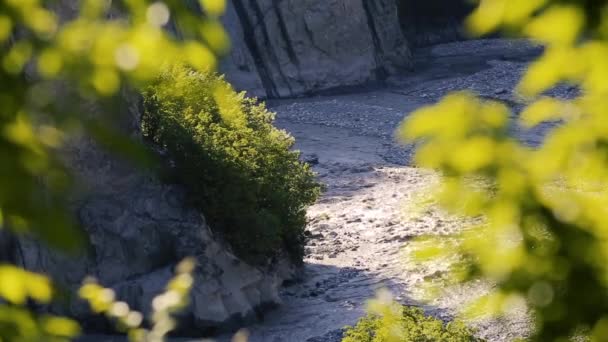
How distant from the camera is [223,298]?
11.8 m

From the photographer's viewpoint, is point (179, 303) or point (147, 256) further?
point (147, 256)

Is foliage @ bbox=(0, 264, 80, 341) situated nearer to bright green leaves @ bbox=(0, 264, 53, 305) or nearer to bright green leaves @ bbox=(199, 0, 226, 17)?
bright green leaves @ bbox=(0, 264, 53, 305)

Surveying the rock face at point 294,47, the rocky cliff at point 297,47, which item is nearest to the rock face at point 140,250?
the rocky cliff at point 297,47

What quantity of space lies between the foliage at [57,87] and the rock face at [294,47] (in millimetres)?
26693

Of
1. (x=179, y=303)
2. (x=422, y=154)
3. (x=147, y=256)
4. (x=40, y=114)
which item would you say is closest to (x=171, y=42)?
(x=40, y=114)

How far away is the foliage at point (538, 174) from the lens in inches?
68.3

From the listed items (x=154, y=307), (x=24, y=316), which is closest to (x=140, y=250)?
(x=154, y=307)

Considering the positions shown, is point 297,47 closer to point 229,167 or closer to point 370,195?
point 370,195

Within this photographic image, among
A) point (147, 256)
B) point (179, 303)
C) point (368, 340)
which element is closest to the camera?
point (179, 303)

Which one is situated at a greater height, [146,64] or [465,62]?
[146,64]

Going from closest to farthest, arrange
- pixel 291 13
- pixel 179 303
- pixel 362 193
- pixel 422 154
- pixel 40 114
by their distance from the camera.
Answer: pixel 40 114
pixel 422 154
pixel 179 303
pixel 362 193
pixel 291 13

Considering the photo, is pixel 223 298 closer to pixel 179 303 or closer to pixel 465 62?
pixel 179 303

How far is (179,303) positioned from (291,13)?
26.9 m

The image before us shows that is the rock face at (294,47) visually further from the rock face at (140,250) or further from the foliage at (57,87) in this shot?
the foliage at (57,87)
